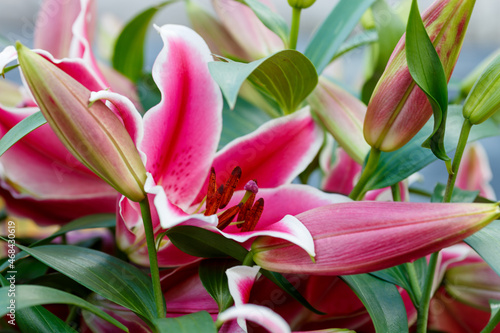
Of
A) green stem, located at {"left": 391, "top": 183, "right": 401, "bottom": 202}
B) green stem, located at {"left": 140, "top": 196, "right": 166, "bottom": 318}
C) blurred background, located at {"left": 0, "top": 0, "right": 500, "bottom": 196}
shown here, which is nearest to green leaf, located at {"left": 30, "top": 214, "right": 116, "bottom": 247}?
green stem, located at {"left": 140, "top": 196, "right": 166, "bottom": 318}

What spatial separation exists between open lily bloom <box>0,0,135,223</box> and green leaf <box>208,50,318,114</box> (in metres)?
0.11

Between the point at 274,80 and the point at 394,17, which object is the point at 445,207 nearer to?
the point at 274,80

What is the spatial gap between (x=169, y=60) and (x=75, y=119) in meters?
0.07

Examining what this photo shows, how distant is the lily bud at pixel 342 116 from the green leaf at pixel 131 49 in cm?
23

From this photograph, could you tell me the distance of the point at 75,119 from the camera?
0.93ft

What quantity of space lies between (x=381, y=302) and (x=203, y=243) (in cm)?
12

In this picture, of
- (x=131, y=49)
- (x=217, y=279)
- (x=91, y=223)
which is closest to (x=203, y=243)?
(x=217, y=279)

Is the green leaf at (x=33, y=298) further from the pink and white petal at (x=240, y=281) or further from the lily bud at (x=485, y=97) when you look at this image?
the lily bud at (x=485, y=97)

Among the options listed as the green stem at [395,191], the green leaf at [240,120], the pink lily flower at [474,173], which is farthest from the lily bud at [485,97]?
the pink lily flower at [474,173]

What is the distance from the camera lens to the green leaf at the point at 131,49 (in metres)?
0.59

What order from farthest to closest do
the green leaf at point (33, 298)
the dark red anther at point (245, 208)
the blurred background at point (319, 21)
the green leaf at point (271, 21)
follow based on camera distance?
the blurred background at point (319, 21)
the green leaf at point (271, 21)
the dark red anther at point (245, 208)
the green leaf at point (33, 298)

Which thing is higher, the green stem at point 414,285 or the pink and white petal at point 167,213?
the pink and white petal at point 167,213

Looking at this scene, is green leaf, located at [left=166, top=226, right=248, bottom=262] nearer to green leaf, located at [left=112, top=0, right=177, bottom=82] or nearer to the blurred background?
green leaf, located at [left=112, top=0, right=177, bottom=82]

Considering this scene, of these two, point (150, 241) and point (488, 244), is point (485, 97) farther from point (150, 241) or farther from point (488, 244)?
point (150, 241)
